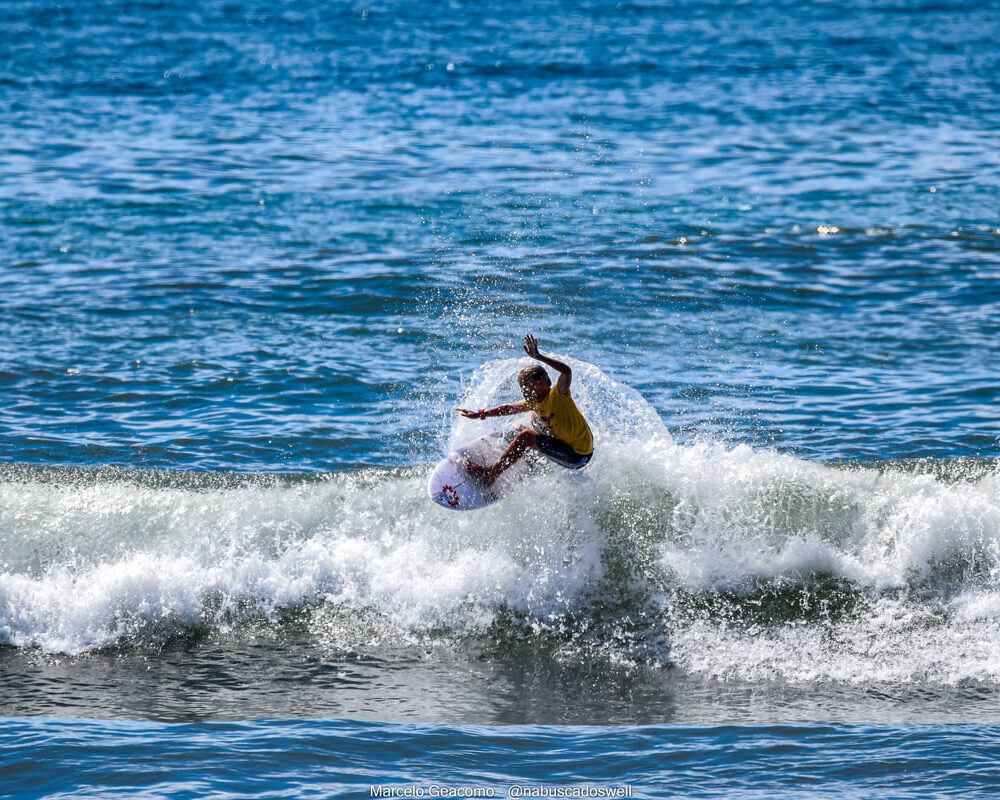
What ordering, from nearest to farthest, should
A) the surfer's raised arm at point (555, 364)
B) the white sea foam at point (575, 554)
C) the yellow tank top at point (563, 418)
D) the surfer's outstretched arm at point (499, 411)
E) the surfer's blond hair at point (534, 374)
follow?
1. the surfer's raised arm at point (555, 364)
2. the surfer's blond hair at point (534, 374)
3. the yellow tank top at point (563, 418)
4. the white sea foam at point (575, 554)
5. the surfer's outstretched arm at point (499, 411)

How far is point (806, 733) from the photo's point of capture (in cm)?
885

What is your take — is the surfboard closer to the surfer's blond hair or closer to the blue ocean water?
the blue ocean water

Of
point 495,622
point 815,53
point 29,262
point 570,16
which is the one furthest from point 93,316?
point 570,16

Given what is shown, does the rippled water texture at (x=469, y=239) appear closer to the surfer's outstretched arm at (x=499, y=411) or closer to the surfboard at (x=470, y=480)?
the surfboard at (x=470, y=480)

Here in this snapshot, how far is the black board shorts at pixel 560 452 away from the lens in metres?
11.4

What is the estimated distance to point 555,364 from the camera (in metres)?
10.6

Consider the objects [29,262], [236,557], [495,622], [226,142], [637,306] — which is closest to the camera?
[495,622]

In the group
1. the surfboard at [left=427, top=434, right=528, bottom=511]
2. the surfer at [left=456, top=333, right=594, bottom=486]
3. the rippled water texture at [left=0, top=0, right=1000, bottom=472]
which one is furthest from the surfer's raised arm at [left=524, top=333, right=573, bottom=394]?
the rippled water texture at [left=0, top=0, right=1000, bottom=472]

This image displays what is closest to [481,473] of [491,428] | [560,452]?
[560,452]

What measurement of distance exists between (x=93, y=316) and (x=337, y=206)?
688cm

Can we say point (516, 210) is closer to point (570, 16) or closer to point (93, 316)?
point (93, 316)

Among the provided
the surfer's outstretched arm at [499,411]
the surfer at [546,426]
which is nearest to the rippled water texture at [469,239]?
the surfer at [546,426]

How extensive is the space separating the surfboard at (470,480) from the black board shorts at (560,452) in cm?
52

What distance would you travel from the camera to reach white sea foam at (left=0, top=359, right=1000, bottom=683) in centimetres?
1116
